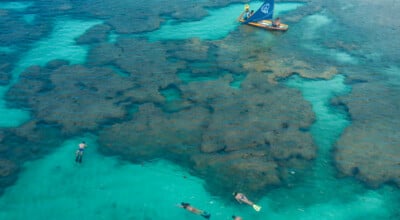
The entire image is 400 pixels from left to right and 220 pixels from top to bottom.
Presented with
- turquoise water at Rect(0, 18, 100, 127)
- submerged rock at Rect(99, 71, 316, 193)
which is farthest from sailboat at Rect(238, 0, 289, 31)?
turquoise water at Rect(0, 18, 100, 127)

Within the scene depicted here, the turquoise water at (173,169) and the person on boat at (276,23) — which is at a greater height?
the person on boat at (276,23)

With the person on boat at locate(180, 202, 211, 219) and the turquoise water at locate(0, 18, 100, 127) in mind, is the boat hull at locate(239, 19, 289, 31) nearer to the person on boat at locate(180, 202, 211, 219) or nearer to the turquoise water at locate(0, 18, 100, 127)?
the turquoise water at locate(0, 18, 100, 127)

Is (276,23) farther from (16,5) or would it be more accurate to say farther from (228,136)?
(16,5)

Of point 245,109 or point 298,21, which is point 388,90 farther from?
point 298,21

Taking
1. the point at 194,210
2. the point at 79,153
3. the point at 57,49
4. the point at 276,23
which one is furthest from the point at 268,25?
the point at 194,210

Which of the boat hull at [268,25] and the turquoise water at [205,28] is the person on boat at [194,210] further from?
the boat hull at [268,25]

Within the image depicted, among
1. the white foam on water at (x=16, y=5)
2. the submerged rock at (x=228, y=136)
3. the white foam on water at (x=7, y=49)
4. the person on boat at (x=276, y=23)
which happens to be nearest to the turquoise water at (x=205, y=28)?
the person on boat at (x=276, y=23)
